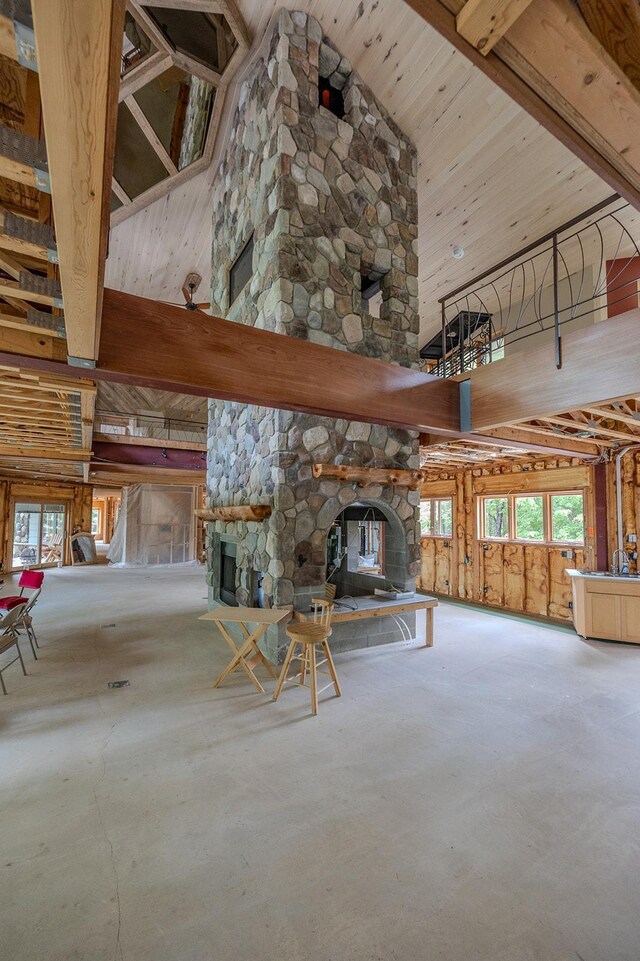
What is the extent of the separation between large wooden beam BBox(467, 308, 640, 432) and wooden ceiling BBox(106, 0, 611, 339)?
3135 millimetres

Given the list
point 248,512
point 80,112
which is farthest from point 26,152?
point 248,512

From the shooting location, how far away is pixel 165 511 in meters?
12.1

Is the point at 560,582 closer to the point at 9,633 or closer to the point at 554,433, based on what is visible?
the point at 554,433

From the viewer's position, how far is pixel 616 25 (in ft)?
3.49

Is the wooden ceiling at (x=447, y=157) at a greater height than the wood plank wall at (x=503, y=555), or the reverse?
the wooden ceiling at (x=447, y=157)

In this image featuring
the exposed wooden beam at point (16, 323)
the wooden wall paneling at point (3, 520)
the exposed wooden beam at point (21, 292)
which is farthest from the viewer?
the wooden wall paneling at point (3, 520)

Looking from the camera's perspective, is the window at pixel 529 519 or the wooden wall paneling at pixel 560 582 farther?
the window at pixel 529 519

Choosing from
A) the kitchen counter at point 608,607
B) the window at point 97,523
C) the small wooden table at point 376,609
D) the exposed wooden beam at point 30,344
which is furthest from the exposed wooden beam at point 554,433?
the window at point 97,523

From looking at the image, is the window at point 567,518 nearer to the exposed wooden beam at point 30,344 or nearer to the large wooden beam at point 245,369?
the large wooden beam at point 245,369

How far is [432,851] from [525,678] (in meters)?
2.48

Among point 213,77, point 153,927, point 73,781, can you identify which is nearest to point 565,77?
point 153,927

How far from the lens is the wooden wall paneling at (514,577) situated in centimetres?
708

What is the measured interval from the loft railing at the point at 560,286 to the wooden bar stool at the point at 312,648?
3051 mm

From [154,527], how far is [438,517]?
784cm
